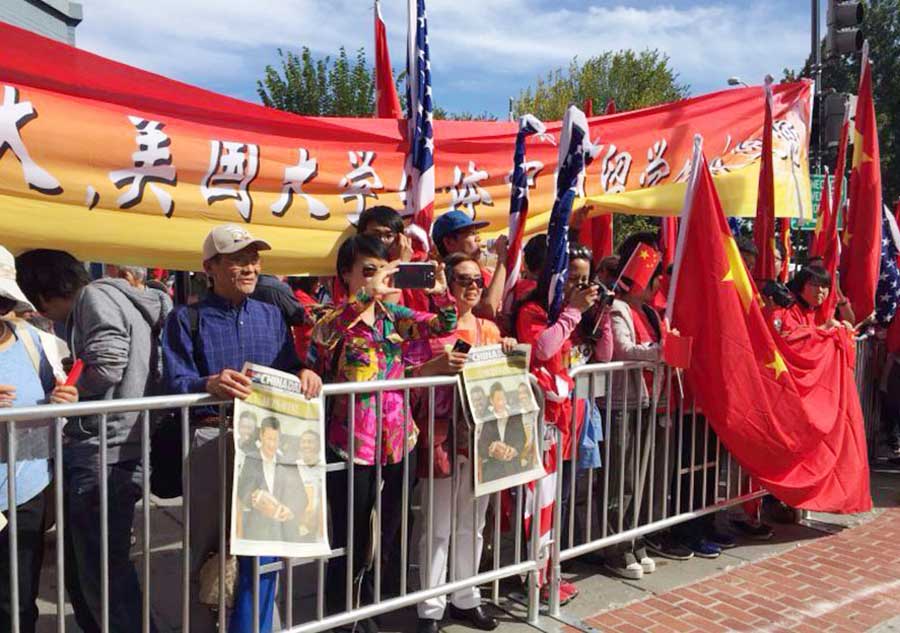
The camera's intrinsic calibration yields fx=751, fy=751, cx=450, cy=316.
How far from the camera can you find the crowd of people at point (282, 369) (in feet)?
9.23

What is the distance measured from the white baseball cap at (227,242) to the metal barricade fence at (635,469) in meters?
1.84

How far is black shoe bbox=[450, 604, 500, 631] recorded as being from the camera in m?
3.70

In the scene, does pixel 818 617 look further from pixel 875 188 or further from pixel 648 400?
pixel 875 188

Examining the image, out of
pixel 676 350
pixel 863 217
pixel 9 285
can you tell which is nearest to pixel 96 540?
pixel 9 285

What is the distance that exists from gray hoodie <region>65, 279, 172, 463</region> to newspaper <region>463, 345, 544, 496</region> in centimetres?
138

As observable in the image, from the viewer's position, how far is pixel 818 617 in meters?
3.89

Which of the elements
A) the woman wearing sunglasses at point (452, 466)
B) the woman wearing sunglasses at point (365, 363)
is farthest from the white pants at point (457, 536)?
the woman wearing sunglasses at point (365, 363)

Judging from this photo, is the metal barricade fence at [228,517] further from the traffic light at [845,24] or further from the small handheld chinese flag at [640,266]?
the traffic light at [845,24]

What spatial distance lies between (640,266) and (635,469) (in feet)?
3.96

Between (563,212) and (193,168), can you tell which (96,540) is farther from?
(563,212)

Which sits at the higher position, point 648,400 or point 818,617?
point 648,400

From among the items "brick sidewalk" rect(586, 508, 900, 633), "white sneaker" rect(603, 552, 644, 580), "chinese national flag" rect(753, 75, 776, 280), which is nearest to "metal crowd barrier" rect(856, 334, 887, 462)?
"chinese national flag" rect(753, 75, 776, 280)

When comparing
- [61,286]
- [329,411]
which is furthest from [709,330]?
[61,286]

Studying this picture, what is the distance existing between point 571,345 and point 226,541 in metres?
2.11
